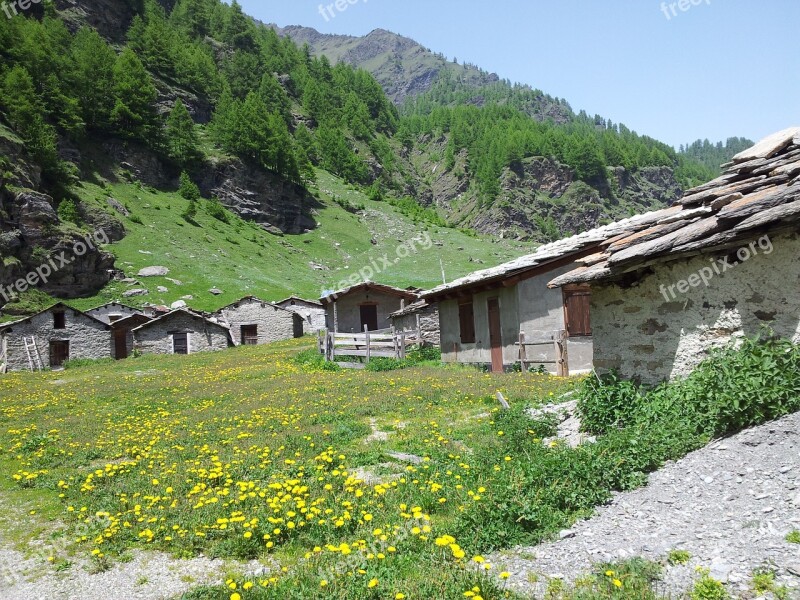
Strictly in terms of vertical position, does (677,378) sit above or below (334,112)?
below

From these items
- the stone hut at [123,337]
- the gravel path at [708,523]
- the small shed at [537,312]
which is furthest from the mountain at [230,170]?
the gravel path at [708,523]

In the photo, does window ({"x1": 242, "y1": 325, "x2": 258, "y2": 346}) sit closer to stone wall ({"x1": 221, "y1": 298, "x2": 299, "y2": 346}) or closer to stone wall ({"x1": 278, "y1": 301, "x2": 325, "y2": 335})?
stone wall ({"x1": 221, "y1": 298, "x2": 299, "y2": 346})

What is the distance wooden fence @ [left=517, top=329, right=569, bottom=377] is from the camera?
57.2 feet

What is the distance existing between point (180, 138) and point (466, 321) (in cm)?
8975

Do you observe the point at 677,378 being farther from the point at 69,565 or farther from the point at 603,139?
the point at 603,139

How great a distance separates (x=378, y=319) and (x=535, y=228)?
121 meters

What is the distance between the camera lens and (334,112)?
16712 centimetres

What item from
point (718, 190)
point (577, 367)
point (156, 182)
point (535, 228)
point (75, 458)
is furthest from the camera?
point (535, 228)

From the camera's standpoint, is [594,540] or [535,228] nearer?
[594,540]

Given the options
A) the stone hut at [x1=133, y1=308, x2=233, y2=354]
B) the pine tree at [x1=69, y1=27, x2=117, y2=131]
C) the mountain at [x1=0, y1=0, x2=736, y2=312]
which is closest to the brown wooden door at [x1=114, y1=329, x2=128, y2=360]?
the stone hut at [x1=133, y1=308, x2=233, y2=354]

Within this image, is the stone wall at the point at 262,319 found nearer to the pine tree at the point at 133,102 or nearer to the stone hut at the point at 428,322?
the stone hut at the point at 428,322

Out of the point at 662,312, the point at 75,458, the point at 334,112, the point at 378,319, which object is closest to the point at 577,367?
the point at 662,312

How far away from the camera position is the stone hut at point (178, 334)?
44.2 meters

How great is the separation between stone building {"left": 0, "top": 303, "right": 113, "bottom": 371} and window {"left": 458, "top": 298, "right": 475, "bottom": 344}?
32.6 m
